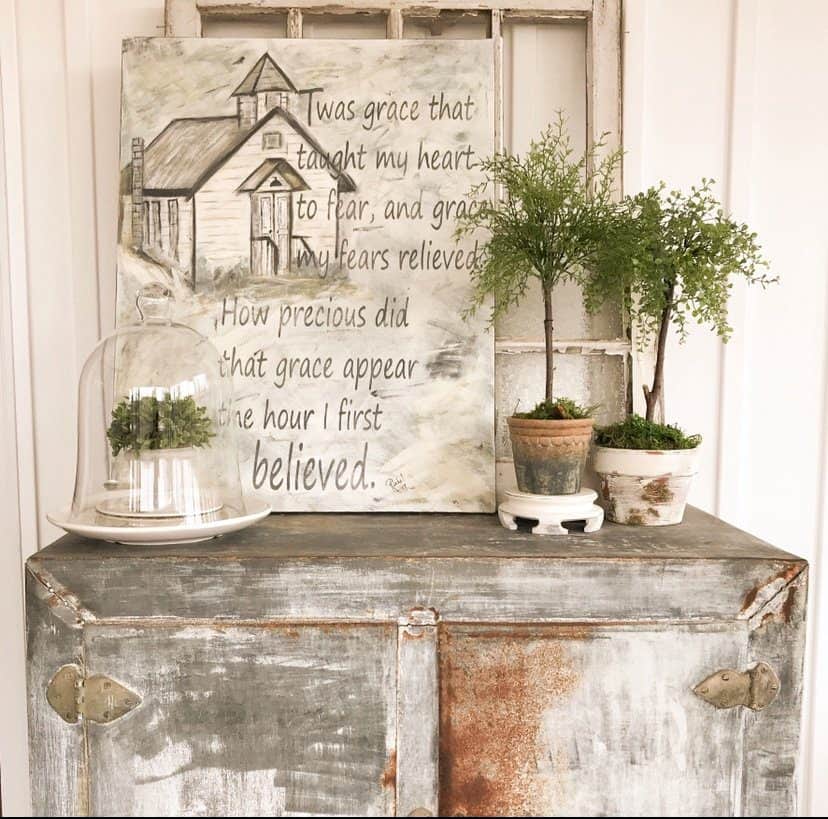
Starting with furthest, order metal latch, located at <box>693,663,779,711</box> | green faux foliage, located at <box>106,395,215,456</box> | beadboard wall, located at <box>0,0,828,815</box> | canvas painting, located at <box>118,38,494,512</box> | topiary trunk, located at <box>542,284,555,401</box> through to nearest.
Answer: beadboard wall, located at <box>0,0,828,815</box> < canvas painting, located at <box>118,38,494,512</box> < topiary trunk, located at <box>542,284,555,401</box> < green faux foliage, located at <box>106,395,215,456</box> < metal latch, located at <box>693,663,779,711</box>

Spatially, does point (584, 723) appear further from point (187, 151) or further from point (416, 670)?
point (187, 151)

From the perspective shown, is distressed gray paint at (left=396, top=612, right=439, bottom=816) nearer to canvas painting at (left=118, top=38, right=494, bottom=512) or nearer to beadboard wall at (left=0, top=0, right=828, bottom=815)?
canvas painting at (left=118, top=38, right=494, bottom=512)

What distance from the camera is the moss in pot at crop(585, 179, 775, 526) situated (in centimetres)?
131

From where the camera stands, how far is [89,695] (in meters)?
1.16

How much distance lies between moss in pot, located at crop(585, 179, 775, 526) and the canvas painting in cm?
29

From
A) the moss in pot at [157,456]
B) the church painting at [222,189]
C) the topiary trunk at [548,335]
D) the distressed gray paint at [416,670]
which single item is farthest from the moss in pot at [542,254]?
the moss in pot at [157,456]

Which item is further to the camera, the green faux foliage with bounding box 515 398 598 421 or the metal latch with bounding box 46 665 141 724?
the green faux foliage with bounding box 515 398 598 421

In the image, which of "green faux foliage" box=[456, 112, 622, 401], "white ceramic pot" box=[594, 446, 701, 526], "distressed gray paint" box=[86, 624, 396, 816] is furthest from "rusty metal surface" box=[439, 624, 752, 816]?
"green faux foliage" box=[456, 112, 622, 401]

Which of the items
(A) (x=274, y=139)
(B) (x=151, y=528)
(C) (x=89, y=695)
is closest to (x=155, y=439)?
(B) (x=151, y=528)

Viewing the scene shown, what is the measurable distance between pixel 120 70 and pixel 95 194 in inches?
11.0

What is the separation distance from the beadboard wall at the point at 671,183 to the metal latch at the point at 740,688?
600mm

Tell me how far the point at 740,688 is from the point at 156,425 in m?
1.08
